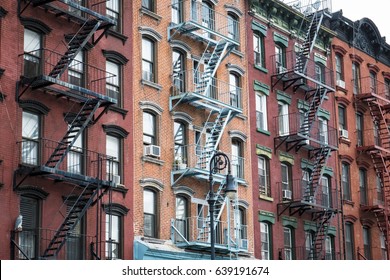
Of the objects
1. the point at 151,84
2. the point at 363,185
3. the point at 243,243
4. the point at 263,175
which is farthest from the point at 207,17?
the point at 363,185

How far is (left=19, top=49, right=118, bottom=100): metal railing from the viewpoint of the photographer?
31775 millimetres

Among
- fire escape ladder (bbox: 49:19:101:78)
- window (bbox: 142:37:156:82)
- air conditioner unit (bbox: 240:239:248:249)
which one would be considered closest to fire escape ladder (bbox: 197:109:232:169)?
window (bbox: 142:37:156:82)

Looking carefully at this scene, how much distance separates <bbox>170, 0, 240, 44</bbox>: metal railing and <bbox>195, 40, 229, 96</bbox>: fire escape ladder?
61 centimetres

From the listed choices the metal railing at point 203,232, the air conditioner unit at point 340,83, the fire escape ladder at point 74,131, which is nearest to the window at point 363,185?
the air conditioner unit at point 340,83

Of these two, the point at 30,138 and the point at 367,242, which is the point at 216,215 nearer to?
the point at 30,138

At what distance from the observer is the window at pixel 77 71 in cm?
3359

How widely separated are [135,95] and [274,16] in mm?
13637

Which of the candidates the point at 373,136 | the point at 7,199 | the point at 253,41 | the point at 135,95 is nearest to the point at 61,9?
the point at 135,95

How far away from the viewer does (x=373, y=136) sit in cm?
5422

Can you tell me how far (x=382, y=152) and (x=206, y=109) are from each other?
649 inches

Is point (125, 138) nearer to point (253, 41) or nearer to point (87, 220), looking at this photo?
point (87, 220)

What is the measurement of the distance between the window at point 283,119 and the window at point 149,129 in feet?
34.1

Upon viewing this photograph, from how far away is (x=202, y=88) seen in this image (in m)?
39.8
